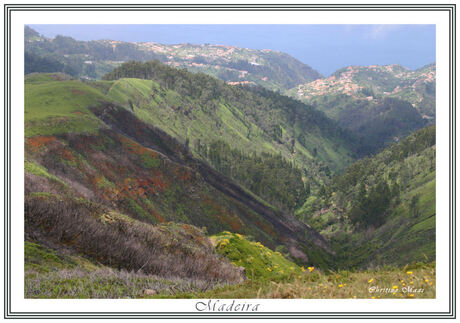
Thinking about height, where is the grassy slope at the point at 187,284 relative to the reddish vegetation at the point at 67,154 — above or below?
below

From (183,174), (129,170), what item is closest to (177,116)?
(183,174)

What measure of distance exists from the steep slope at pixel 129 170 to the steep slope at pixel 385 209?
64.6 ft

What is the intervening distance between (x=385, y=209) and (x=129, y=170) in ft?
309

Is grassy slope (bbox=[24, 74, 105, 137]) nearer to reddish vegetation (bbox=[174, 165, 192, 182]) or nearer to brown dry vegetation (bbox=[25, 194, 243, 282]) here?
reddish vegetation (bbox=[174, 165, 192, 182])

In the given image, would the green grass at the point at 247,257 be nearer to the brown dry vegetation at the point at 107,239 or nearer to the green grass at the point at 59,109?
the brown dry vegetation at the point at 107,239

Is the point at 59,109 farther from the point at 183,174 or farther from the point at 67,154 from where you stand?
the point at 183,174

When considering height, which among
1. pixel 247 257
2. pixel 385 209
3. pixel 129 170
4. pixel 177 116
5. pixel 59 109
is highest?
pixel 177 116

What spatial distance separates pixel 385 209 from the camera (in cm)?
11269

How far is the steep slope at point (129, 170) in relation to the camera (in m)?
42.2

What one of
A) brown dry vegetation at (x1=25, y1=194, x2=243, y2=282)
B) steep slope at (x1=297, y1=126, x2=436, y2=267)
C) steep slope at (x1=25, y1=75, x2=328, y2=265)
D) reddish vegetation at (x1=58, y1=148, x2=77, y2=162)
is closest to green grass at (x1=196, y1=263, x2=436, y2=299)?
brown dry vegetation at (x1=25, y1=194, x2=243, y2=282)

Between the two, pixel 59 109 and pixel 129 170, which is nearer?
pixel 129 170

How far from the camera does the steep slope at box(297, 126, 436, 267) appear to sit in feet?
263

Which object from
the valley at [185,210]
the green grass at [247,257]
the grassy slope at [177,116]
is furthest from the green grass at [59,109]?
the grassy slope at [177,116]

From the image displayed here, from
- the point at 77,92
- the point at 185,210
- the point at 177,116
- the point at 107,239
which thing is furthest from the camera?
the point at 177,116
